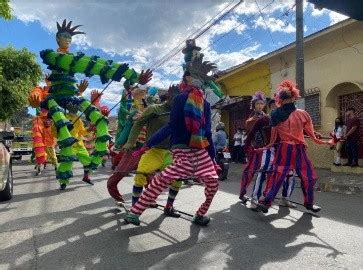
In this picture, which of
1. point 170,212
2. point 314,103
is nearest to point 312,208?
point 170,212

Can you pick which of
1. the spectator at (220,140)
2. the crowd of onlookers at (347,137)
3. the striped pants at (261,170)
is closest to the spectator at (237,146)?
the crowd of onlookers at (347,137)

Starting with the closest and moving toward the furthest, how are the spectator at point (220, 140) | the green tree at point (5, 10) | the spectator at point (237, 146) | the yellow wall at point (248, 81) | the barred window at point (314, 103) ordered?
the green tree at point (5, 10), the spectator at point (220, 140), the barred window at point (314, 103), the spectator at point (237, 146), the yellow wall at point (248, 81)

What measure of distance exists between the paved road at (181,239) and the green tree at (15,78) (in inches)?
658

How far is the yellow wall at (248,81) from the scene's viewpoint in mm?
17625

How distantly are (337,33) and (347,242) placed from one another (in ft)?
33.9

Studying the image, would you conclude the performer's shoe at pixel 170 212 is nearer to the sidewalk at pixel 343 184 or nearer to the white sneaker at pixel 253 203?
the white sneaker at pixel 253 203

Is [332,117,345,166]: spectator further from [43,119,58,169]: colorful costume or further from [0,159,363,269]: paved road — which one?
[43,119,58,169]: colorful costume

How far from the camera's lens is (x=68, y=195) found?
784cm

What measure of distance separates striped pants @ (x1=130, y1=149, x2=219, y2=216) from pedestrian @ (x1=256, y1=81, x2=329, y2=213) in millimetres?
1131

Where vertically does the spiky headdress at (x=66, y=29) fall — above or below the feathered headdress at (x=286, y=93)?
above

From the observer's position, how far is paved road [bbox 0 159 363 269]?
139 inches

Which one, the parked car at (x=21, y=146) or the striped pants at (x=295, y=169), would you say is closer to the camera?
the striped pants at (x=295, y=169)

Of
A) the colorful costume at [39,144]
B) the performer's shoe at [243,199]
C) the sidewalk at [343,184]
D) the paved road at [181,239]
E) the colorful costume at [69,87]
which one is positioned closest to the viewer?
the paved road at [181,239]

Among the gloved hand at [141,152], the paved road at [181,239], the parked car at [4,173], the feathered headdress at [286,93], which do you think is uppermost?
the feathered headdress at [286,93]
